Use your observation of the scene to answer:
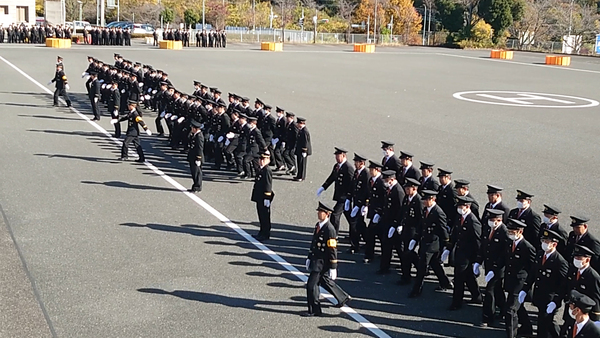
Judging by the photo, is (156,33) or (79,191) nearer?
(79,191)

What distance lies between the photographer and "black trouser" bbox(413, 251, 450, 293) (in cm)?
917

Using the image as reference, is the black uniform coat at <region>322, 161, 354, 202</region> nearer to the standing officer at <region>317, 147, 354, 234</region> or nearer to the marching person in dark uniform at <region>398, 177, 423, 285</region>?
the standing officer at <region>317, 147, 354, 234</region>

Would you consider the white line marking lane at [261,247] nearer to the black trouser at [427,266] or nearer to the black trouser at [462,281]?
the black trouser at [427,266]

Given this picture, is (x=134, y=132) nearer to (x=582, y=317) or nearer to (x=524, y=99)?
(x=582, y=317)

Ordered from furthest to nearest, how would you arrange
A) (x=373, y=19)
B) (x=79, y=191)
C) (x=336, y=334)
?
(x=373, y=19) → (x=79, y=191) → (x=336, y=334)

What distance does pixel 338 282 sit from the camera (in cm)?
970

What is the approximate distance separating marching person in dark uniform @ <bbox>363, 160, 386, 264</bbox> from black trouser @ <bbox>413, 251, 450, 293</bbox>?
3.55 ft

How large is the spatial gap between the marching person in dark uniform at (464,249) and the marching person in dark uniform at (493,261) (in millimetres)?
124

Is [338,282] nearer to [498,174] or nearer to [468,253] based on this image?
[468,253]

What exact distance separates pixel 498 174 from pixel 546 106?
13.6 m

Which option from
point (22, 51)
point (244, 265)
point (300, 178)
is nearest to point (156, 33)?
point (22, 51)

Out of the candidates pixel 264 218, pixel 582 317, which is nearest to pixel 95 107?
pixel 264 218

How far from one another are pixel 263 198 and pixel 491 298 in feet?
14.0

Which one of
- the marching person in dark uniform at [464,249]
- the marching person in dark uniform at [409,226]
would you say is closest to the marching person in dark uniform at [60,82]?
the marching person in dark uniform at [409,226]
